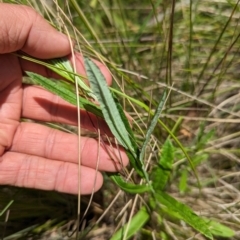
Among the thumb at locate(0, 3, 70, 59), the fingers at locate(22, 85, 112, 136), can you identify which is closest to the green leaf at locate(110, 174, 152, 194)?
the fingers at locate(22, 85, 112, 136)

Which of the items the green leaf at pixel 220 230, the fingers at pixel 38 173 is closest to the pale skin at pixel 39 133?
the fingers at pixel 38 173

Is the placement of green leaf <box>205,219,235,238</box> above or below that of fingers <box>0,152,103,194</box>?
above

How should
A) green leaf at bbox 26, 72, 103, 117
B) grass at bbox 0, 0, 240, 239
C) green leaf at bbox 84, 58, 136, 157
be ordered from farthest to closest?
grass at bbox 0, 0, 240, 239 < green leaf at bbox 26, 72, 103, 117 < green leaf at bbox 84, 58, 136, 157

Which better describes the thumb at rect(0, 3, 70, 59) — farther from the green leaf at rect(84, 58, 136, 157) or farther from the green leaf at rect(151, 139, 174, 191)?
the green leaf at rect(151, 139, 174, 191)

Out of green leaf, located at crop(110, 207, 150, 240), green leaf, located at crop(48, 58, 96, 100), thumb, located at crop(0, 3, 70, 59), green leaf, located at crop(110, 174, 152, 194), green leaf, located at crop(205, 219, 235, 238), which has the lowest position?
green leaf, located at crop(110, 207, 150, 240)

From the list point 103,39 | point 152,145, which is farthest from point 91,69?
point 103,39

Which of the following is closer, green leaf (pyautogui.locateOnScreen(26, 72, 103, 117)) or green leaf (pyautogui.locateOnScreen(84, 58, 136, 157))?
green leaf (pyautogui.locateOnScreen(84, 58, 136, 157))

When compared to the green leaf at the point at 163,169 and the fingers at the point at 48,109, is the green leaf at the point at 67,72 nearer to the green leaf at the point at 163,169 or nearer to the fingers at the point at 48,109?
the fingers at the point at 48,109
